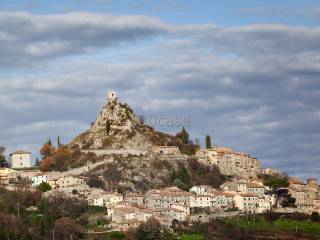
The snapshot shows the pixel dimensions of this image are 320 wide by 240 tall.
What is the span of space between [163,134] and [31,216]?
1314 inches

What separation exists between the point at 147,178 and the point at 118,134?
9392 mm

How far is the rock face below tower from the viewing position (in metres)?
134

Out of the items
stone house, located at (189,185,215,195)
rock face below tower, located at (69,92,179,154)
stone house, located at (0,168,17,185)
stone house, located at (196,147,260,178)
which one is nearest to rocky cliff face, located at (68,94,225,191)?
rock face below tower, located at (69,92,179,154)

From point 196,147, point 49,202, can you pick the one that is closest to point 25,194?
point 49,202

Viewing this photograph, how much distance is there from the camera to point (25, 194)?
11675 cm

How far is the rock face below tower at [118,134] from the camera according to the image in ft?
439

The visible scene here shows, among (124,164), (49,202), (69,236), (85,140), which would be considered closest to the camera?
(69,236)

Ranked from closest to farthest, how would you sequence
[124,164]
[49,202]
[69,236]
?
[69,236] → [49,202] → [124,164]

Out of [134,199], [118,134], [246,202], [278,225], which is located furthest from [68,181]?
[278,225]

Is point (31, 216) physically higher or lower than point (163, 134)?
lower

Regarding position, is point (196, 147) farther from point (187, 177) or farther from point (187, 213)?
point (187, 213)

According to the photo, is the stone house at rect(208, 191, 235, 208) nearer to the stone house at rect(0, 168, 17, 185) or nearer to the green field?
the green field

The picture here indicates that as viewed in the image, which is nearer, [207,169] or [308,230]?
[308,230]

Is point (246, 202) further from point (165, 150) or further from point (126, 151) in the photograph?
point (126, 151)
